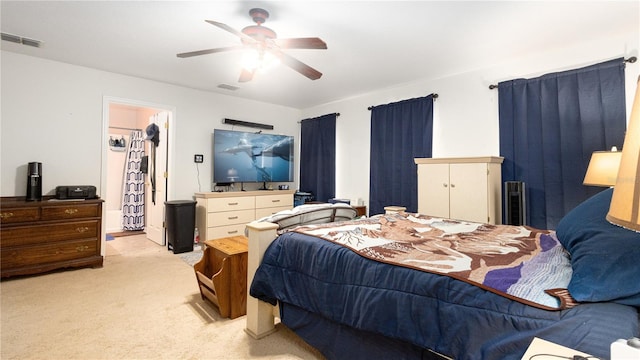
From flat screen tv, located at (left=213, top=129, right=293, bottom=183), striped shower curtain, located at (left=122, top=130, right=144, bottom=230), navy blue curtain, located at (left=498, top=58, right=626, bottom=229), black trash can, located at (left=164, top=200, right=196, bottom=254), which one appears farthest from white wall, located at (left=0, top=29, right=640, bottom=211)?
striped shower curtain, located at (left=122, top=130, right=144, bottom=230)

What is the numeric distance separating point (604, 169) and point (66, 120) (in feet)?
17.7

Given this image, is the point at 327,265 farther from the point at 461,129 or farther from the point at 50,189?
the point at 50,189

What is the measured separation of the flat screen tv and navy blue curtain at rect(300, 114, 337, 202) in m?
0.33

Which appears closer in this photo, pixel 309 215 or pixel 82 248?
pixel 309 215

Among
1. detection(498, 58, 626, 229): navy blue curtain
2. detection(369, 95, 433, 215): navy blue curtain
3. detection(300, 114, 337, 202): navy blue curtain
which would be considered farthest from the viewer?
detection(300, 114, 337, 202): navy blue curtain

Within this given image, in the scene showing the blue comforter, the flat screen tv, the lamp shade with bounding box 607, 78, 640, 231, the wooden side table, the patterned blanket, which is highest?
the flat screen tv

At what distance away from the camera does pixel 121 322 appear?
7.13ft

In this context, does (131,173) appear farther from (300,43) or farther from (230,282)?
(300,43)

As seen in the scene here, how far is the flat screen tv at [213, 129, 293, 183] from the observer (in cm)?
470

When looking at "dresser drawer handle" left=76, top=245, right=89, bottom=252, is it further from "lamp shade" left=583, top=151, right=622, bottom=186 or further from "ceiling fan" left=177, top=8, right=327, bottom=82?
"lamp shade" left=583, top=151, right=622, bottom=186

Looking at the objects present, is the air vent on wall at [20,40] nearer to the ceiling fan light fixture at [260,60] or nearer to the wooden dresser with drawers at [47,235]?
the wooden dresser with drawers at [47,235]

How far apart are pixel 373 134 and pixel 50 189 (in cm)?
422

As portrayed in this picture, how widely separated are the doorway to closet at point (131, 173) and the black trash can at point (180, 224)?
0.79 meters

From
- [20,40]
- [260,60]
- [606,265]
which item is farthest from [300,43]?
[20,40]
